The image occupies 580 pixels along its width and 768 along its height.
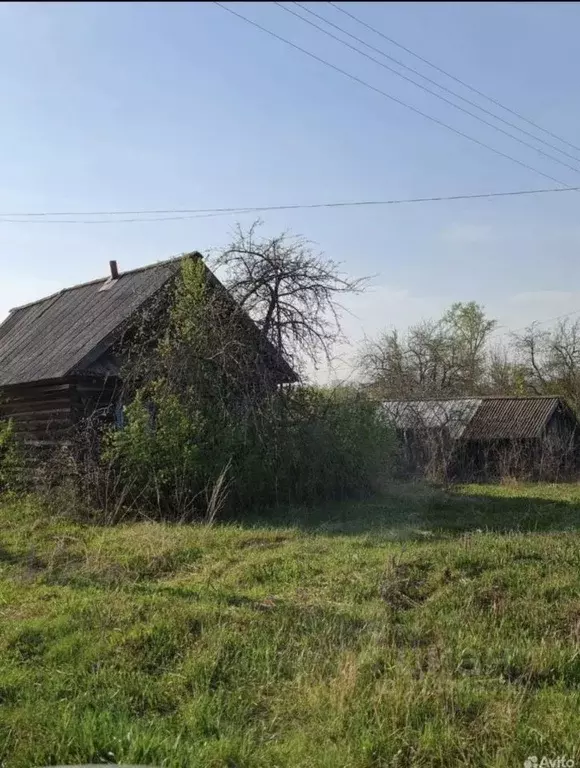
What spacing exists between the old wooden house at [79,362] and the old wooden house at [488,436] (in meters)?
9.43

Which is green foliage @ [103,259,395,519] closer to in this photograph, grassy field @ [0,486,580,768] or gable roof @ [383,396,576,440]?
grassy field @ [0,486,580,768]

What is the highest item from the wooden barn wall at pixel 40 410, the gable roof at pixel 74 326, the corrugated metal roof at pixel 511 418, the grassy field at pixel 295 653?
the gable roof at pixel 74 326

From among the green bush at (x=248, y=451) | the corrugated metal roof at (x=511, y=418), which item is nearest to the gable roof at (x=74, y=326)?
the green bush at (x=248, y=451)

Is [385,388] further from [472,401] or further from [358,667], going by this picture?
[358,667]

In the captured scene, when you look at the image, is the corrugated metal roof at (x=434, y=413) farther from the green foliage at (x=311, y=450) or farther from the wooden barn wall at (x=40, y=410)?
the wooden barn wall at (x=40, y=410)

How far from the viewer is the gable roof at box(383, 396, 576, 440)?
26062 millimetres

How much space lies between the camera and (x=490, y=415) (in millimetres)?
27562

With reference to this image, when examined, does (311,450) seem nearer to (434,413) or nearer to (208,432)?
(208,432)

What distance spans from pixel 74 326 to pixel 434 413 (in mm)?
15266

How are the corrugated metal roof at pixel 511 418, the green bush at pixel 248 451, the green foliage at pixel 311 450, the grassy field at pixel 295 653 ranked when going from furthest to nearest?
1. the corrugated metal roof at pixel 511 418
2. the green foliage at pixel 311 450
3. the green bush at pixel 248 451
4. the grassy field at pixel 295 653

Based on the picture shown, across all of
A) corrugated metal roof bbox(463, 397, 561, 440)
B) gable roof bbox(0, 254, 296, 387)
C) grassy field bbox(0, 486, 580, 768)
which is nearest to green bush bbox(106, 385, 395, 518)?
gable roof bbox(0, 254, 296, 387)

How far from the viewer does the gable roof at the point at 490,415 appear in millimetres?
26062

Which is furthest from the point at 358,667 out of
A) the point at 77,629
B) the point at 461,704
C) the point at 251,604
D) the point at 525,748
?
the point at 77,629

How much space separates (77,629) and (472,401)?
2505 cm
